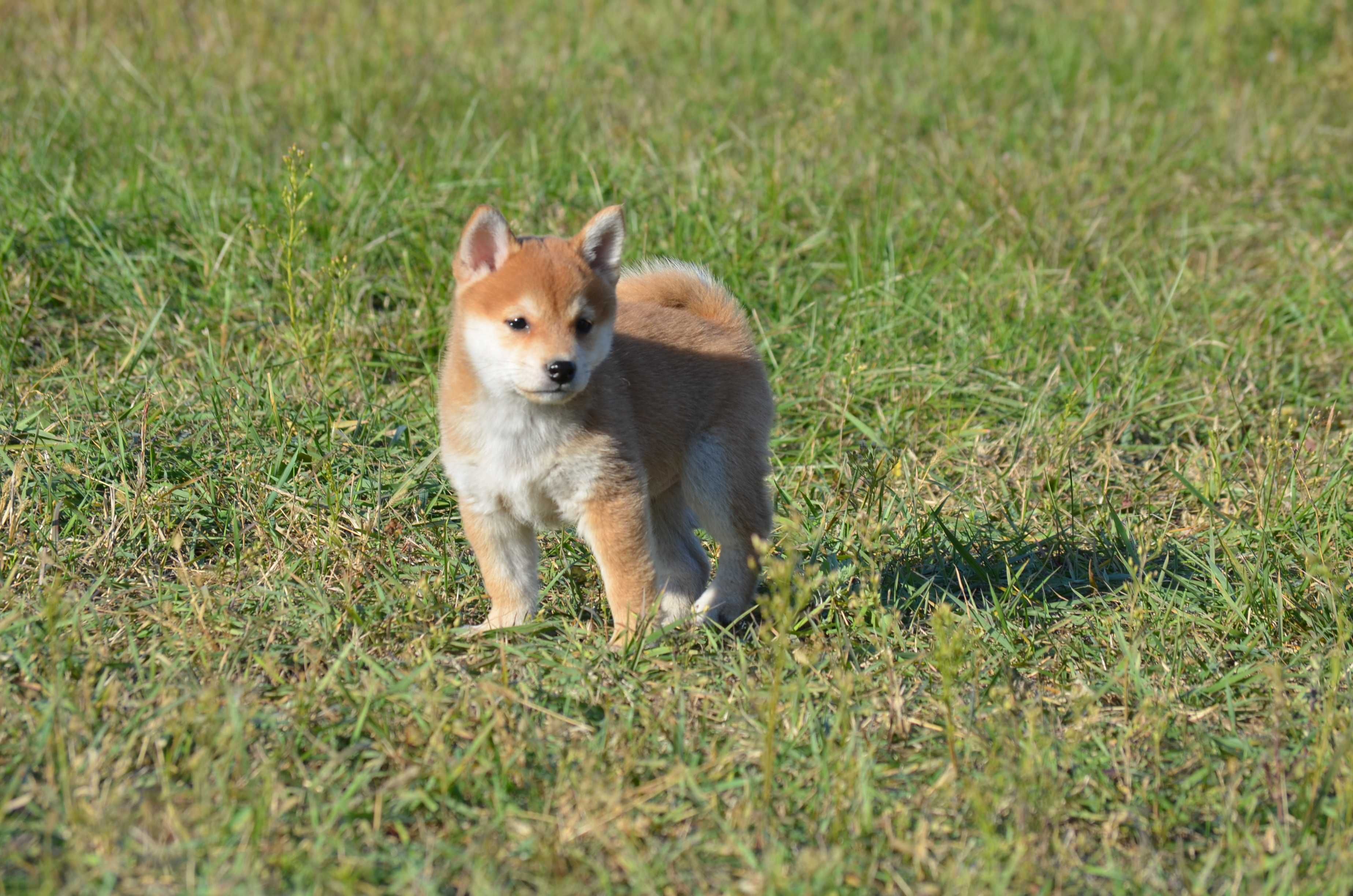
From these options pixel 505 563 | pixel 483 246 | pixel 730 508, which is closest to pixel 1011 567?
pixel 730 508

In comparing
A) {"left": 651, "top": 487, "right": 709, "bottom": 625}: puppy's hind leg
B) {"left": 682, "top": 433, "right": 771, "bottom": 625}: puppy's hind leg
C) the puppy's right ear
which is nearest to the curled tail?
{"left": 682, "top": 433, "right": 771, "bottom": 625}: puppy's hind leg

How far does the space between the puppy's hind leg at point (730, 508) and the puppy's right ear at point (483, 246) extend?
924mm

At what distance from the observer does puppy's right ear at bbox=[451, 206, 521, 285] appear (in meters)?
4.05

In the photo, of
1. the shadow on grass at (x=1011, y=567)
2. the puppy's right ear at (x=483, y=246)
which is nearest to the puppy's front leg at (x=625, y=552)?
the puppy's right ear at (x=483, y=246)

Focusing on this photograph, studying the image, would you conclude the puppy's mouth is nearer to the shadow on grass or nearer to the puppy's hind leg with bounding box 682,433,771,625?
the puppy's hind leg with bounding box 682,433,771,625

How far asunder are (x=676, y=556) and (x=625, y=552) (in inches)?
33.0

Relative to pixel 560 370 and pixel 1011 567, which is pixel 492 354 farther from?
pixel 1011 567

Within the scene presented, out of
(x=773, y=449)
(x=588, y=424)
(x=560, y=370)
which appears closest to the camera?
(x=560, y=370)

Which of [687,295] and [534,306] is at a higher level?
[534,306]

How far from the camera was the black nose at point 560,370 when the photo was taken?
3846 mm

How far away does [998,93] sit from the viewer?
851 centimetres

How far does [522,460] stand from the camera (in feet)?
13.3

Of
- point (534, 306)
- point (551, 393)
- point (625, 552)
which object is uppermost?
point (534, 306)

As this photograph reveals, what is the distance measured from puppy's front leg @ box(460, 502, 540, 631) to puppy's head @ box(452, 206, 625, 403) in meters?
0.44
